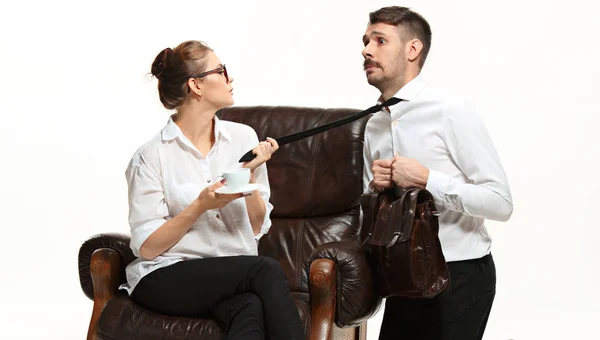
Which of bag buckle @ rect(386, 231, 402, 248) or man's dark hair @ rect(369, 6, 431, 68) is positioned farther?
man's dark hair @ rect(369, 6, 431, 68)

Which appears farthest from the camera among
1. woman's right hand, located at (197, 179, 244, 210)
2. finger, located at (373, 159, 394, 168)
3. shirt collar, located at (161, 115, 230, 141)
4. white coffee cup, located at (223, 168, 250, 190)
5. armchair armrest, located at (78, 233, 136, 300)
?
armchair armrest, located at (78, 233, 136, 300)

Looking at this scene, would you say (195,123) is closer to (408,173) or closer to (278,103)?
(408,173)

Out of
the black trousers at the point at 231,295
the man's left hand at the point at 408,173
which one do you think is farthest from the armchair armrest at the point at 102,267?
the man's left hand at the point at 408,173

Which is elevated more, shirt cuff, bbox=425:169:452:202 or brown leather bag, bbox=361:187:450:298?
shirt cuff, bbox=425:169:452:202

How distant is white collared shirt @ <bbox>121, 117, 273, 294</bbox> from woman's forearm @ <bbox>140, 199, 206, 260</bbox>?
0.09 ft

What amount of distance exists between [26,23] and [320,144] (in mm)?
2069

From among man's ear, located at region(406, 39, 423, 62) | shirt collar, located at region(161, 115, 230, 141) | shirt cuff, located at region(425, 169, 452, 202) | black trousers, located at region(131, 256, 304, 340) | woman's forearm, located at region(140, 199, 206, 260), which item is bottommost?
black trousers, located at region(131, 256, 304, 340)

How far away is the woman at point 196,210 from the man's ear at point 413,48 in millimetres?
580

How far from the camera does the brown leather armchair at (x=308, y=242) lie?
3199 millimetres

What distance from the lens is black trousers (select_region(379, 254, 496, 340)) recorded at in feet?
10.4

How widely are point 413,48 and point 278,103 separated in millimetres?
1645

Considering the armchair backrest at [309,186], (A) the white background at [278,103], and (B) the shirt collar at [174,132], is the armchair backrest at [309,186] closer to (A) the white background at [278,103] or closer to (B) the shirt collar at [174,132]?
(B) the shirt collar at [174,132]

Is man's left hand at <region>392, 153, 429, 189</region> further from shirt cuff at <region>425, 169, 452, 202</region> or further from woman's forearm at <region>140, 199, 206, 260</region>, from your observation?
woman's forearm at <region>140, 199, 206, 260</region>

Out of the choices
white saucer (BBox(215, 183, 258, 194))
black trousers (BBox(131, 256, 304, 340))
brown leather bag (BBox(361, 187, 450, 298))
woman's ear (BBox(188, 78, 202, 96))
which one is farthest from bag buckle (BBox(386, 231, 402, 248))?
woman's ear (BBox(188, 78, 202, 96))
